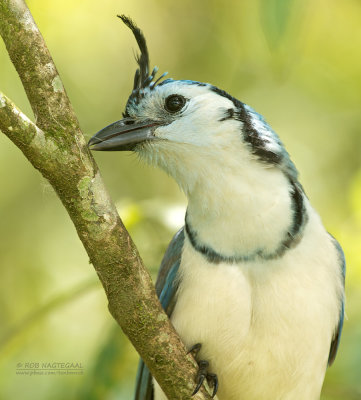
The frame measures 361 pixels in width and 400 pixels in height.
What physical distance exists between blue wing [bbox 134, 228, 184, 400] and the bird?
34mm

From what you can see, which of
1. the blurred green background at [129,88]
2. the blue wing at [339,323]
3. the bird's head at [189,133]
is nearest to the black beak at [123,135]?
the bird's head at [189,133]

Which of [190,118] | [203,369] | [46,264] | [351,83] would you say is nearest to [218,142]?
[190,118]

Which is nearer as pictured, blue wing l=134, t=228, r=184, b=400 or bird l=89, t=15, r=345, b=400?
bird l=89, t=15, r=345, b=400

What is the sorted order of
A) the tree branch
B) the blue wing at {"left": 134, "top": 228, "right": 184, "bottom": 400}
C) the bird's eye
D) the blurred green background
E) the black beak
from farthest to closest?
the blurred green background < the blue wing at {"left": 134, "top": 228, "right": 184, "bottom": 400} < the bird's eye < the black beak < the tree branch

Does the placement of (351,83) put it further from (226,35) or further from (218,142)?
(218,142)

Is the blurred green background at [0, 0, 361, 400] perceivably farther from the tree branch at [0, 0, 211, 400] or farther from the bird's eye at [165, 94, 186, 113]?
the tree branch at [0, 0, 211, 400]

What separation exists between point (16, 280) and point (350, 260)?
125 inches

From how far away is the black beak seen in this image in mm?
3170

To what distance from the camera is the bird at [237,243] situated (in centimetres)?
317

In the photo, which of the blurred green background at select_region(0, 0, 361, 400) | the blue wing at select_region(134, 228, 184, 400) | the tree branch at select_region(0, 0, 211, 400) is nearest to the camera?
the tree branch at select_region(0, 0, 211, 400)

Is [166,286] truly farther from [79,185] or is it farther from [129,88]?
[129,88]

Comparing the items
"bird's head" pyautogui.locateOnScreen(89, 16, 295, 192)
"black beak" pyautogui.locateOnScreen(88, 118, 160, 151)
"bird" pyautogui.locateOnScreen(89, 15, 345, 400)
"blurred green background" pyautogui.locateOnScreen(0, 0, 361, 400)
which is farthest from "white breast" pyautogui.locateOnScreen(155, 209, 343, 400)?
"blurred green background" pyautogui.locateOnScreen(0, 0, 361, 400)

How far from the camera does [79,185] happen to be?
2475mm

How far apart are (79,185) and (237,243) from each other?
961 mm
